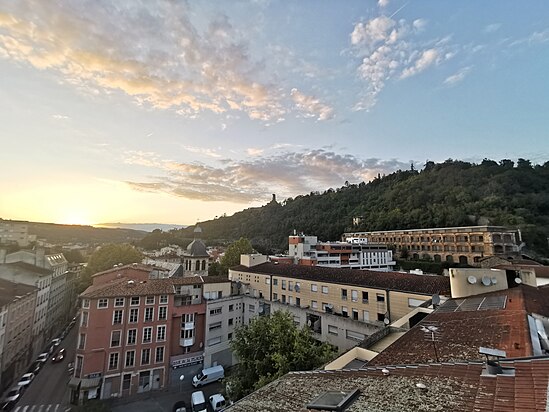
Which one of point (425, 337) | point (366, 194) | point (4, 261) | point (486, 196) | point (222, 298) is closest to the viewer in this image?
point (425, 337)

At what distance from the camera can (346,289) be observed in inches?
1278

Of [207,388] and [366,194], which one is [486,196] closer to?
[366,194]

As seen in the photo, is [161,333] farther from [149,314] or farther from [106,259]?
[106,259]

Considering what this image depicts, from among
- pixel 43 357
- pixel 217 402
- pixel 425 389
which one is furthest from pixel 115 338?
pixel 425 389

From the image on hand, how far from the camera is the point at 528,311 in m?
13.5

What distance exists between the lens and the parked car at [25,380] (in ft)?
105

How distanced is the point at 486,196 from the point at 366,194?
2303 inches

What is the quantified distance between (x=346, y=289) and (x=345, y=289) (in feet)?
0.44

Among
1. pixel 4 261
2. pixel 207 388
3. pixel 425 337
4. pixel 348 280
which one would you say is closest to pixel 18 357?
pixel 4 261

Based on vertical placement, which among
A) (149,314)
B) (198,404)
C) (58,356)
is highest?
(149,314)

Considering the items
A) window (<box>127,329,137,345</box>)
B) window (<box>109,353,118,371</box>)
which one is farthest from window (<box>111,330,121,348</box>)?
window (<box>127,329,137,345</box>)

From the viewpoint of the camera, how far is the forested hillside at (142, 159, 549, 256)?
85.7m

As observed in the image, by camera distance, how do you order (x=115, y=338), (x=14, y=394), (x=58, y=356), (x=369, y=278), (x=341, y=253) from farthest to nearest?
(x=341, y=253) → (x=58, y=356) → (x=369, y=278) → (x=115, y=338) → (x=14, y=394)

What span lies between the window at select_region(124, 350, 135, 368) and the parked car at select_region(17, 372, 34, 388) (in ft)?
41.8
